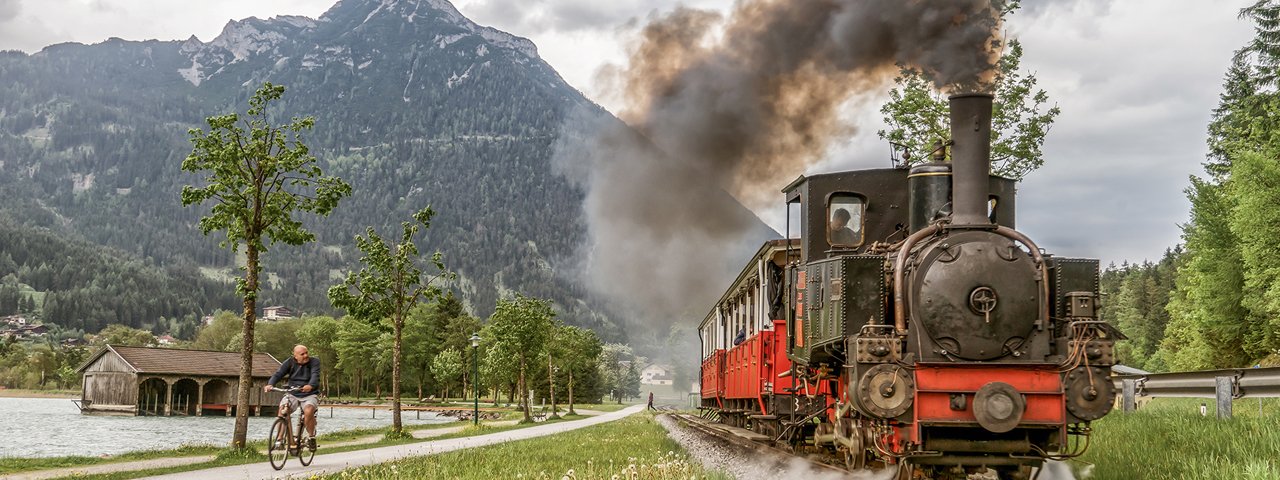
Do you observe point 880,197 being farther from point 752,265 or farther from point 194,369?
point 194,369

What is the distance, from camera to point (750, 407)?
1959 centimetres

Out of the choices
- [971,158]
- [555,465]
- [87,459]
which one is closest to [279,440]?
[555,465]

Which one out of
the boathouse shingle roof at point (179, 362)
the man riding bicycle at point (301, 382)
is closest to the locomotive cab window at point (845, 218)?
the man riding bicycle at point (301, 382)

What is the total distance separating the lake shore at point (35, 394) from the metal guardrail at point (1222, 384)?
117 m

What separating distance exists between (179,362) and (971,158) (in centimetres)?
6511

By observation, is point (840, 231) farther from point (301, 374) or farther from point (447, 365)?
point (447, 365)

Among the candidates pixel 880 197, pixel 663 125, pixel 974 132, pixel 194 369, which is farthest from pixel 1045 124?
pixel 194 369

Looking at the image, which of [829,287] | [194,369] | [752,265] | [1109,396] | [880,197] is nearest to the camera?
[1109,396]

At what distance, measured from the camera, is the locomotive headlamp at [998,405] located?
8328 mm

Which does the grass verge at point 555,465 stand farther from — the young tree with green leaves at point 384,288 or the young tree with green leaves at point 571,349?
the young tree with green leaves at point 571,349

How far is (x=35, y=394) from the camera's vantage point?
11044 centimetres

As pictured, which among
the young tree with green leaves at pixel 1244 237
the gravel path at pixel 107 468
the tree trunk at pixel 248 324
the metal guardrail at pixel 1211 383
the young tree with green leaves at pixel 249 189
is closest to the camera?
the metal guardrail at pixel 1211 383

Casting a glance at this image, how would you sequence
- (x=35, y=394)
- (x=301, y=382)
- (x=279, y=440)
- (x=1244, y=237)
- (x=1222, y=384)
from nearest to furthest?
(x=1222, y=384)
(x=301, y=382)
(x=279, y=440)
(x=1244, y=237)
(x=35, y=394)

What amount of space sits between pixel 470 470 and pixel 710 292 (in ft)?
119
